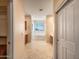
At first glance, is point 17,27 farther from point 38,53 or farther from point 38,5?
point 38,5

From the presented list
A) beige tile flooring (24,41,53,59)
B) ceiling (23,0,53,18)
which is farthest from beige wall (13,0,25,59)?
ceiling (23,0,53,18)

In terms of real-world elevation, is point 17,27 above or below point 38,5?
below

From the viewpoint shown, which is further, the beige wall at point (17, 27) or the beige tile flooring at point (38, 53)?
the beige tile flooring at point (38, 53)

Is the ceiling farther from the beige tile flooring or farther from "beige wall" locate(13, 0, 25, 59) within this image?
the beige tile flooring

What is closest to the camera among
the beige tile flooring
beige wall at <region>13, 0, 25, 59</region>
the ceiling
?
beige wall at <region>13, 0, 25, 59</region>

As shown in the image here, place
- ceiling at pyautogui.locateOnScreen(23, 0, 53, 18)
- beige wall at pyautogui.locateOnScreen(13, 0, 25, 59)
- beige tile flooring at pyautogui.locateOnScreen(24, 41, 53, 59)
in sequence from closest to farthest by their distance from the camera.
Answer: beige wall at pyautogui.locateOnScreen(13, 0, 25, 59) < beige tile flooring at pyautogui.locateOnScreen(24, 41, 53, 59) < ceiling at pyautogui.locateOnScreen(23, 0, 53, 18)

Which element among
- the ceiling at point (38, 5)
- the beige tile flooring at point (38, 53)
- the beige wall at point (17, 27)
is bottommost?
the beige tile flooring at point (38, 53)

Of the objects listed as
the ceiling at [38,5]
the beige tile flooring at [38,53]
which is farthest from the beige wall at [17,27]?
the ceiling at [38,5]

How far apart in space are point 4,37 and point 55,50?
1.61 metres

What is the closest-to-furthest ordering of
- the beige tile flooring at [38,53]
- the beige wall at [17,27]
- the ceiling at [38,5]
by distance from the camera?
the beige wall at [17,27], the beige tile flooring at [38,53], the ceiling at [38,5]

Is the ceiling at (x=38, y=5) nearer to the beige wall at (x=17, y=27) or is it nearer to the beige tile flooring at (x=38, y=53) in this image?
the beige wall at (x=17, y=27)

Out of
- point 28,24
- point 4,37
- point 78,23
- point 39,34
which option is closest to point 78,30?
point 78,23

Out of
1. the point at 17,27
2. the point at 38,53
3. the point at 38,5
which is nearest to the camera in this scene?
the point at 17,27

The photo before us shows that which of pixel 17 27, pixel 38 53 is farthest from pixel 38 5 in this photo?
pixel 17 27
